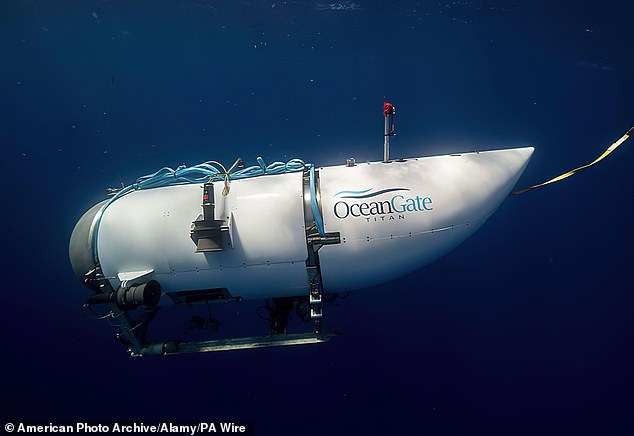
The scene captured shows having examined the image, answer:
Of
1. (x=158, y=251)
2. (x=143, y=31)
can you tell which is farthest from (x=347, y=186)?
(x=143, y=31)

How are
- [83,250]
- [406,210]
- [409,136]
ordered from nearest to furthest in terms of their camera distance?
[406,210], [83,250], [409,136]

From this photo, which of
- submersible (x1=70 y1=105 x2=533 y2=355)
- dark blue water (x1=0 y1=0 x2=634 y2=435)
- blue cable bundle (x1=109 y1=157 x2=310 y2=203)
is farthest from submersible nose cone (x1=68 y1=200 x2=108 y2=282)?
dark blue water (x1=0 y1=0 x2=634 y2=435)

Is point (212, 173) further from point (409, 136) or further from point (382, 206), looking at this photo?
point (409, 136)

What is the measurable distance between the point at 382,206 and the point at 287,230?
0.72 meters

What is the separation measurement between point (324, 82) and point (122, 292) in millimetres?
3343

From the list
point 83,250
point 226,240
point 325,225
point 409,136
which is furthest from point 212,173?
point 409,136

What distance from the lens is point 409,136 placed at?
3.68m

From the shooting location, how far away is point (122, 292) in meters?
2.00

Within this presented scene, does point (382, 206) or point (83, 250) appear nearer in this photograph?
point (382, 206)

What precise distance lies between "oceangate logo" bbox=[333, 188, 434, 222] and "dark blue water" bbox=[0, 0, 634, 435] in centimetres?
175

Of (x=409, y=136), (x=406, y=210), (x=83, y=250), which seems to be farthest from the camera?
(x=409, y=136)

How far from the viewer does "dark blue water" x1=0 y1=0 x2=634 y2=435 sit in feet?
12.1

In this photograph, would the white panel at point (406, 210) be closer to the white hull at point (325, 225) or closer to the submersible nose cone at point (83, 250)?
the white hull at point (325, 225)

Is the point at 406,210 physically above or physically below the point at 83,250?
above
